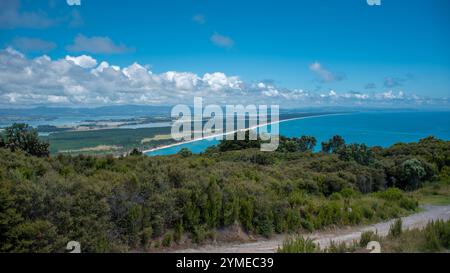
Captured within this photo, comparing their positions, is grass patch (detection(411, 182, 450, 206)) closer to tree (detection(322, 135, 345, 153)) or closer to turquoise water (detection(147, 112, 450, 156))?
tree (detection(322, 135, 345, 153))

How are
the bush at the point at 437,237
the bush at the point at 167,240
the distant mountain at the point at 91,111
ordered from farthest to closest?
1. the distant mountain at the point at 91,111
2. the bush at the point at 167,240
3. the bush at the point at 437,237

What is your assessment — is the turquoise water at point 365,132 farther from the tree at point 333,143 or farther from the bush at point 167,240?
the bush at point 167,240

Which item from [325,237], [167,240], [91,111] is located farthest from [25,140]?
[91,111]

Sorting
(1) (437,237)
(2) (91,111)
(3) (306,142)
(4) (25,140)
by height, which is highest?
(2) (91,111)

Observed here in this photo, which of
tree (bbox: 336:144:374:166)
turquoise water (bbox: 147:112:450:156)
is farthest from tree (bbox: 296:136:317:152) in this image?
tree (bbox: 336:144:374:166)

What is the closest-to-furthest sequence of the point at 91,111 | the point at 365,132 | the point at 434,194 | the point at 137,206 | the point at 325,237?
the point at 137,206
the point at 325,237
the point at 434,194
the point at 91,111
the point at 365,132

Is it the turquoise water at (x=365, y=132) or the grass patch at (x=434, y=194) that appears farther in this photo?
the turquoise water at (x=365, y=132)

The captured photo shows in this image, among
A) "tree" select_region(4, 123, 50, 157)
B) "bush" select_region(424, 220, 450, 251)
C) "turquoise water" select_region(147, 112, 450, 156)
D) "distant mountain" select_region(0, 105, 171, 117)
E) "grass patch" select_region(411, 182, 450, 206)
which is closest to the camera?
"bush" select_region(424, 220, 450, 251)

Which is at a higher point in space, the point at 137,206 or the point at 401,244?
the point at 137,206

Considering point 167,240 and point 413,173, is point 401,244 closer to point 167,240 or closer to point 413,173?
point 167,240

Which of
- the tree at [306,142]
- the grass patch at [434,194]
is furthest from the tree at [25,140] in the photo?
the tree at [306,142]

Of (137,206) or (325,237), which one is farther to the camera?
(325,237)
